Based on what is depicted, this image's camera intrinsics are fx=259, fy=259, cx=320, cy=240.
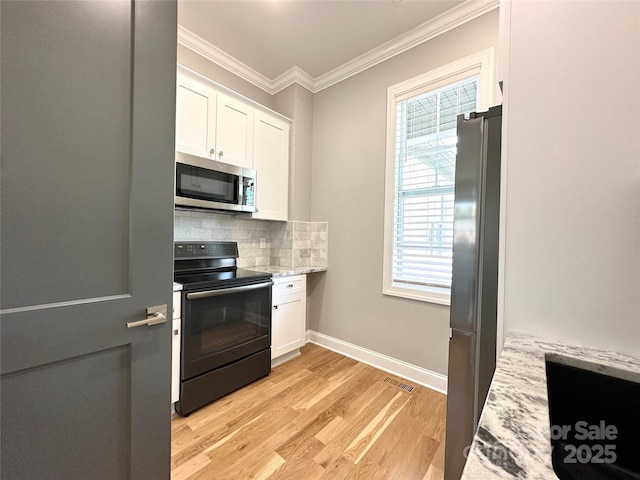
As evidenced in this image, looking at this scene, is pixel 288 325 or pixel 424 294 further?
pixel 288 325

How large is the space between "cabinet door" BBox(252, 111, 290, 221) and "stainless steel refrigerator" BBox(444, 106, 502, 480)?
1.84 metres

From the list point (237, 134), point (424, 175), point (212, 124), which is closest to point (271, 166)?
point (237, 134)

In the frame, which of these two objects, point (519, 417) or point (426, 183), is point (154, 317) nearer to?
point (519, 417)

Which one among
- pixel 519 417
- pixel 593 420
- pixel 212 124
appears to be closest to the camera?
pixel 519 417

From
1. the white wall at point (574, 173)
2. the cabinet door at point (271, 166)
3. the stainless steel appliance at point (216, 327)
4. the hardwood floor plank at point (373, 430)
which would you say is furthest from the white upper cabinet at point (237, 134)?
the white wall at point (574, 173)

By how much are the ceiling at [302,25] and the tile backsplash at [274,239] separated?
5.12ft

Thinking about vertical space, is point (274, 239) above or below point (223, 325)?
above

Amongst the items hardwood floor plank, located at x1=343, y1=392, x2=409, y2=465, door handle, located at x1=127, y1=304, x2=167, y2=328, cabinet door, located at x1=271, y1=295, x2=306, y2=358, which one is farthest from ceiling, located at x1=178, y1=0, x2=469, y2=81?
hardwood floor plank, located at x1=343, y1=392, x2=409, y2=465

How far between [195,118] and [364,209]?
5.39 ft

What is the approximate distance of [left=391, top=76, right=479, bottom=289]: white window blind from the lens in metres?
2.03

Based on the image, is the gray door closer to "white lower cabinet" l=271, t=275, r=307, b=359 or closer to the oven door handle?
the oven door handle

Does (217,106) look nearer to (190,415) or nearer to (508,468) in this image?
(190,415)

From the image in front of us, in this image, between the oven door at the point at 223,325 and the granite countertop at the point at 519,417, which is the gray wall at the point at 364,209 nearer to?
the oven door at the point at 223,325

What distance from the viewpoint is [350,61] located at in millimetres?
2541
